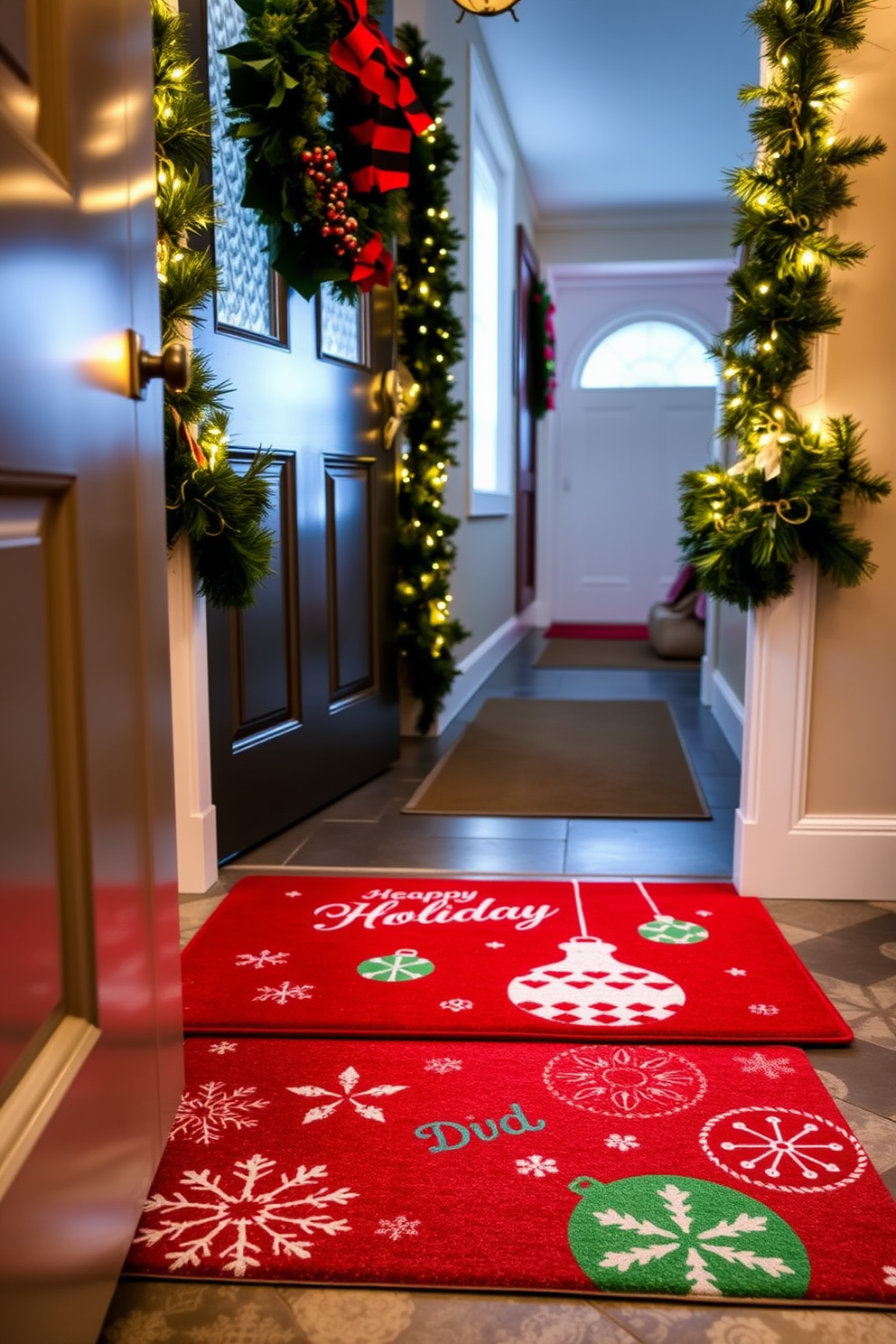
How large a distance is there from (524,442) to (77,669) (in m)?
6.62

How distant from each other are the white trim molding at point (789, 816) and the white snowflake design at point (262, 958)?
98 centimetres

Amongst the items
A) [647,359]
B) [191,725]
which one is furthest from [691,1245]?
[647,359]

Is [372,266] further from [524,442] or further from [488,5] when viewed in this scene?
[524,442]

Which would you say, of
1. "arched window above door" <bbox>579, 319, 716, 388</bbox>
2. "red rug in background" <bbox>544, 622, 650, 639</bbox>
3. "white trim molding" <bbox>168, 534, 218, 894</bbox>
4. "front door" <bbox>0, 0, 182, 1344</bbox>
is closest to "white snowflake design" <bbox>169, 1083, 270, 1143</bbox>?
"front door" <bbox>0, 0, 182, 1344</bbox>

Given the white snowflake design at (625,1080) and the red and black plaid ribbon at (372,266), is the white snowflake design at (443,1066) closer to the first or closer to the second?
the white snowflake design at (625,1080)

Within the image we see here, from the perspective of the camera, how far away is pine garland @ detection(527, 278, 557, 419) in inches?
290

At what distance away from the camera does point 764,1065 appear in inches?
66.5

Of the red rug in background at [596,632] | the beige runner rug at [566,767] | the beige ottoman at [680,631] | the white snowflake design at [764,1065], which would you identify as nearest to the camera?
the white snowflake design at [764,1065]

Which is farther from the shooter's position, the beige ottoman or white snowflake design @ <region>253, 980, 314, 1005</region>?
the beige ottoman

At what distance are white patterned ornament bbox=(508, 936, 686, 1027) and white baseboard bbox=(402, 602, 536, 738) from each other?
1999mm

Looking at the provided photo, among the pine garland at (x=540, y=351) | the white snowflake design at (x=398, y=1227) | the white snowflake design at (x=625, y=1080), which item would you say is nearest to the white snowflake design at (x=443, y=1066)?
the white snowflake design at (x=625, y=1080)

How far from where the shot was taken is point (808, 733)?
241 cm

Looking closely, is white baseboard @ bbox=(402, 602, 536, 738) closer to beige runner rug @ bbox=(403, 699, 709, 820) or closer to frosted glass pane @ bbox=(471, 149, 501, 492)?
beige runner rug @ bbox=(403, 699, 709, 820)

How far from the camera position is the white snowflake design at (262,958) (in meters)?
2.05
